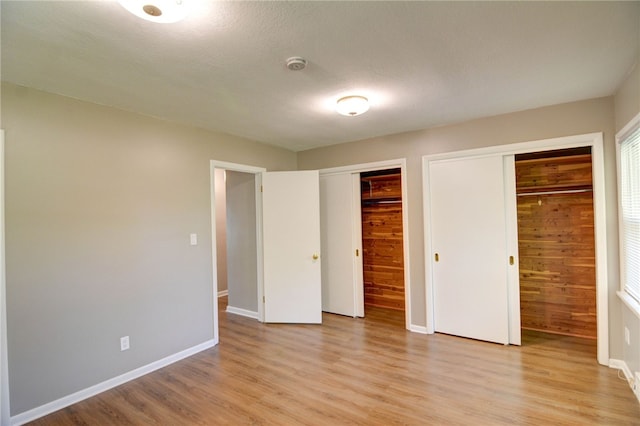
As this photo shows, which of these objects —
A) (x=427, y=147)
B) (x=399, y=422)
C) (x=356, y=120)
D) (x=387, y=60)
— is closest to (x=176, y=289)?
(x=399, y=422)

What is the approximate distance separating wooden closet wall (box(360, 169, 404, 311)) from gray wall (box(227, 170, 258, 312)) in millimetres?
1816

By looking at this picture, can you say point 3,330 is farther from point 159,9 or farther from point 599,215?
point 599,215

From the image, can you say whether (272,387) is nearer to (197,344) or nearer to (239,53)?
(197,344)

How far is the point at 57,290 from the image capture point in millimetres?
2346

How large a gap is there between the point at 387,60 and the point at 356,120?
131 centimetres

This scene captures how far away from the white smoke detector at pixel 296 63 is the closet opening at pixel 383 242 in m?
2.74

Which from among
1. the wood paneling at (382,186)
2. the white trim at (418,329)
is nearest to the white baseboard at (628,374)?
the white trim at (418,329)

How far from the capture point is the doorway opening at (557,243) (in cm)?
349

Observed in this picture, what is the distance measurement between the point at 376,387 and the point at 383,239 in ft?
8.72

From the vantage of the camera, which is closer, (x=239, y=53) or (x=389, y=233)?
(x=239, y=53)

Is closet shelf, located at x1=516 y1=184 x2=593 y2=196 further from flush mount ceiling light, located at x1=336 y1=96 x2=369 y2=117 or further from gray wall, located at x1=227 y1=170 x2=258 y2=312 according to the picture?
gray wall, located at x1=227 y1=170 x2=258 y2=312

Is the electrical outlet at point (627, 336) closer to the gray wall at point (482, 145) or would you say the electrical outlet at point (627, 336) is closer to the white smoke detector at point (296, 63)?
the gray wall at point (482, 145)

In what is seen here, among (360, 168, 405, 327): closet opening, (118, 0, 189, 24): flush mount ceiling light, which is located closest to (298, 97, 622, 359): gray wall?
(360, 168, 405, 327): closet opening

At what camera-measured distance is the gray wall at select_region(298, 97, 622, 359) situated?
2719 millimetres
